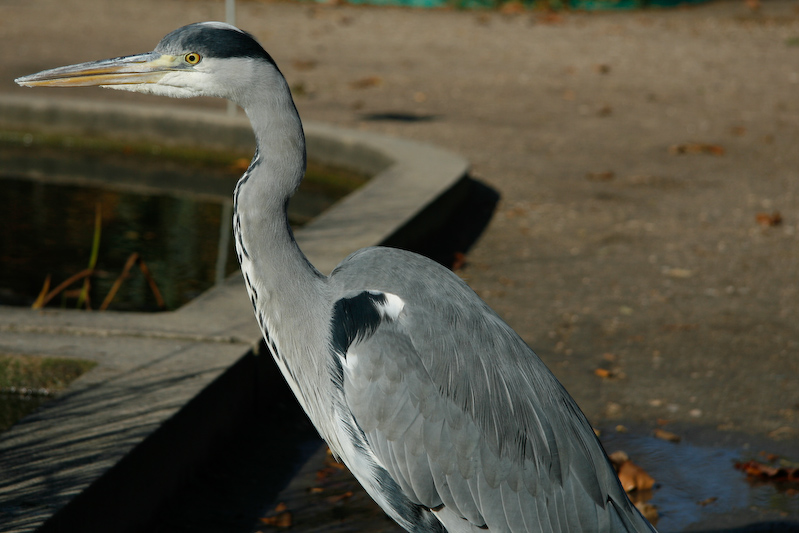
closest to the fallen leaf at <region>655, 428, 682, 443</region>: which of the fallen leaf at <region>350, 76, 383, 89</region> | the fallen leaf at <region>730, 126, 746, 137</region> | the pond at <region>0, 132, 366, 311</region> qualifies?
the pond at <region>0, 132, 366, 311</region>

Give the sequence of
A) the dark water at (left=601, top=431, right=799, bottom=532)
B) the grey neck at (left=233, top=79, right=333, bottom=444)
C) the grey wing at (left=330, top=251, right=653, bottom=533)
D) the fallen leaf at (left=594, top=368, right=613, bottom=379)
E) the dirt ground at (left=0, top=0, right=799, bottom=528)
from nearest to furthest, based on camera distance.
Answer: the grey wing at (left=330, top=251, right=653, bottom=533), the grey neck at (left=233, top=79, right=333, bottom=444), the dark water at (left=601, top=431, right=799, bottom=532), the fallen leaf at (left=594, top=368, right=613, bottom=379), the dirt ground at (left=0, top=0, right=799, bottom=528)

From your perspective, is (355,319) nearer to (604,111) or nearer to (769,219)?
(769,219)

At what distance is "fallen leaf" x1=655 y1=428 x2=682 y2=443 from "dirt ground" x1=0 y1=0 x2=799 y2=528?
0.24 ft

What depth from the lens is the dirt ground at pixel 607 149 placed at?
193 inches

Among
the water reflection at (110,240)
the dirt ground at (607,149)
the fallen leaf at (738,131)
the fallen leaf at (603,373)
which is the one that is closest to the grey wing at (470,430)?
the dirt ground at (607,149)

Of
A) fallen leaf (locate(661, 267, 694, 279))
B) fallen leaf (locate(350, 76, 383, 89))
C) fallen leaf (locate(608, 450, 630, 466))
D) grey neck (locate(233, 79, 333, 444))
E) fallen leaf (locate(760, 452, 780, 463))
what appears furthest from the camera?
fallen leaf (locate(350, 76, 383, 89))

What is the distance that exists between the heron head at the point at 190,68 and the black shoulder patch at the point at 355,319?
0.73 meters

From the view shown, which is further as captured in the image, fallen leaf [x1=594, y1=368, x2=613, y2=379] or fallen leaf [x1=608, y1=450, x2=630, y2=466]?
fallen leaf [x1=594, y1=368, x2=613, y2=379]

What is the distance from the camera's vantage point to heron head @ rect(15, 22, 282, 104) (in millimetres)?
2896

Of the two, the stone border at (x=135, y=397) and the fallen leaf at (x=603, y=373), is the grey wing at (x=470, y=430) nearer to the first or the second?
the stone border at (x=135, y=397)

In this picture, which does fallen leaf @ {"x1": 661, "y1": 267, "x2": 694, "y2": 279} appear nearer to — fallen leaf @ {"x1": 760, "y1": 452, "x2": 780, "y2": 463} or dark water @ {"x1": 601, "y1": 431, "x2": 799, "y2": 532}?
dark water @ {"x1": 601, "y1": 431, "x2": 799, "y2": 532}

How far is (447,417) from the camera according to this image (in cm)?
273

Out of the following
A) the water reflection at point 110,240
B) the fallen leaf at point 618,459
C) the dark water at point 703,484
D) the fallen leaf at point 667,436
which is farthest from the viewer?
the water reflection at point 110,240

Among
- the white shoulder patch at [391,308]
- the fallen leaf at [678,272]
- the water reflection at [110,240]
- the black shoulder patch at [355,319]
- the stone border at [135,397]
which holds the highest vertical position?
the white shoulder patch at [391,308]
